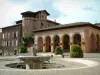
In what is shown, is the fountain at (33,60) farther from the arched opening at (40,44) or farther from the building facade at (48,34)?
the arched opening at (40,44)

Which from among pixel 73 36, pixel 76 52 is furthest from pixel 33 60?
pixel 73 36

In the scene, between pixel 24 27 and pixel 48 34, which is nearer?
pixel 48 34

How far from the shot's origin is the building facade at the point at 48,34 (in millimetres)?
35875

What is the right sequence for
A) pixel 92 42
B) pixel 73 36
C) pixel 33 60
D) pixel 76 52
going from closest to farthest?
pixel 33 60
pixel 76 52
pixel 73 36
pixel 92 42

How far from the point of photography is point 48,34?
41812 millimetres

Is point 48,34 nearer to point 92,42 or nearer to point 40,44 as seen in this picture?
point 40,44

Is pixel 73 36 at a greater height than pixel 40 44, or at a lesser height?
greater

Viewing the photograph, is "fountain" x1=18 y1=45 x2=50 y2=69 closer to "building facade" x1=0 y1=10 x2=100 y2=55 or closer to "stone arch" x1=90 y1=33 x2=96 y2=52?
"building facade" x1=0 y1=10 x2=100 y2=55

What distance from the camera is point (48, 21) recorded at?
184 ft

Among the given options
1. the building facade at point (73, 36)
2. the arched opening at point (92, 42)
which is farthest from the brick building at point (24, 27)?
the arched opening at point (92, 42)

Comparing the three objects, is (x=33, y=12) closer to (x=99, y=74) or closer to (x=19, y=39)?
(x=19, y=39)

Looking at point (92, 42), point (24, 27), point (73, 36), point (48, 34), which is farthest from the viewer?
point (24, 27)

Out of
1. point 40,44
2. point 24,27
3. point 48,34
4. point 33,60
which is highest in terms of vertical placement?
point 24,27

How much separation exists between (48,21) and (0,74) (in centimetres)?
4929
